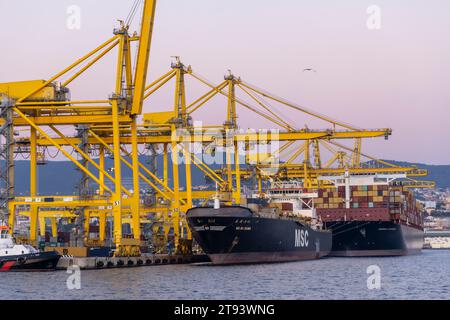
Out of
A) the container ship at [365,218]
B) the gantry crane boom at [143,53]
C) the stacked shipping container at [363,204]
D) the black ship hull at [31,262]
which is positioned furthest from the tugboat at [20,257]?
the stacked shipping container at [363,204]

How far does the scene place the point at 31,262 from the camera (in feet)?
162

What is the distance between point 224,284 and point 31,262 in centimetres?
1289

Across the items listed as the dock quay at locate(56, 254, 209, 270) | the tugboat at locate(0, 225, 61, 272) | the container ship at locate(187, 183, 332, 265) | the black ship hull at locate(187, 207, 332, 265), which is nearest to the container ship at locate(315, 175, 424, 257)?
the container ship at locate(187, 183, 332, 265)

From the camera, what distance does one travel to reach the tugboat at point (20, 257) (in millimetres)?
49031

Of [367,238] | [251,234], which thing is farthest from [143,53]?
[367,238]

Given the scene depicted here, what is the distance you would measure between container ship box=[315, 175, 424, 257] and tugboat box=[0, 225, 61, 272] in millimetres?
41654

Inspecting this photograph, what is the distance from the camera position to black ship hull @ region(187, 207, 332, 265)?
2279 inches

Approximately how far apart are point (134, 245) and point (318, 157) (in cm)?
6535

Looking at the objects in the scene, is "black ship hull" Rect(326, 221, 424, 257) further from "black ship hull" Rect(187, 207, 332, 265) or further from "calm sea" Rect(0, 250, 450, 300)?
"calm sea" Rect(0, 250, 450, 300)

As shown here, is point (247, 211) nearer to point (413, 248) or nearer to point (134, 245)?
point (134, 245)

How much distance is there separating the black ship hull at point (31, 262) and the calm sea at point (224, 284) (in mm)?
991

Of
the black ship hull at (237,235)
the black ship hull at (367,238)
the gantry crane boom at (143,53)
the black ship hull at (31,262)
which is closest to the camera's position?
the black ship hull at (31,262)

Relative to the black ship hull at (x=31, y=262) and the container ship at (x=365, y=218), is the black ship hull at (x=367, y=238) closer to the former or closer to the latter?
the container ship at (x=365, y=218)

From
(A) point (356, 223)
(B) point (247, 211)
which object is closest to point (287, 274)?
(B) point (247, 211)
